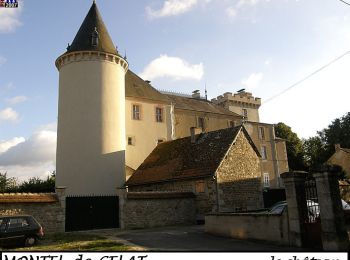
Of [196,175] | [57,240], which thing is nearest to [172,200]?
[196,175]

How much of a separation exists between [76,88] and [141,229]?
13291mm

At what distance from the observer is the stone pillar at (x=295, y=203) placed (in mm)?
12359

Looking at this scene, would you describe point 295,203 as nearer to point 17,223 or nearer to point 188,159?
point 17,223

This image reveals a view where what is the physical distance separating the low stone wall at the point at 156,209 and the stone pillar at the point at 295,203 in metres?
11.2

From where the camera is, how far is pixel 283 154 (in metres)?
47.6

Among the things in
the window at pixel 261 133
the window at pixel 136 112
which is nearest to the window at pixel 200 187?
the window at pixel 136 112

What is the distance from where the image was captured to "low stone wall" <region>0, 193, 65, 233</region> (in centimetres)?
1817

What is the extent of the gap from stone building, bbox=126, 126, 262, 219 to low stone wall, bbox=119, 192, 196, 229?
785 mm

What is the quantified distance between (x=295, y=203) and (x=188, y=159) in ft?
49.1

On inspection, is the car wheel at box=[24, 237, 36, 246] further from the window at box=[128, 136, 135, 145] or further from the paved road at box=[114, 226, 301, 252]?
the window at box=[128, 136, 135, 145]

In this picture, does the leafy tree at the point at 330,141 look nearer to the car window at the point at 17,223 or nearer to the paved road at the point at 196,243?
the paved road at the point at 196,243

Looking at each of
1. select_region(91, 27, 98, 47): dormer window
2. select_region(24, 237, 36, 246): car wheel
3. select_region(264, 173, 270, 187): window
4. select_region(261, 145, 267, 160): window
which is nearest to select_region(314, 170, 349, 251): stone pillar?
select_region(24, 237, 36, 246): car wheel

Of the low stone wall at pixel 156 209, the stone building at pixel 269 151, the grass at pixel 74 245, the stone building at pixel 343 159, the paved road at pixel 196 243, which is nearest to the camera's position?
the paved road at pixel 196 243

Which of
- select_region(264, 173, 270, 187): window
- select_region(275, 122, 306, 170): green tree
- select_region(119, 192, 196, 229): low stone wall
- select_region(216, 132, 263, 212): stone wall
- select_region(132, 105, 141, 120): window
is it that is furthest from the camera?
select_region(275, 122, 306, 170): green tree
